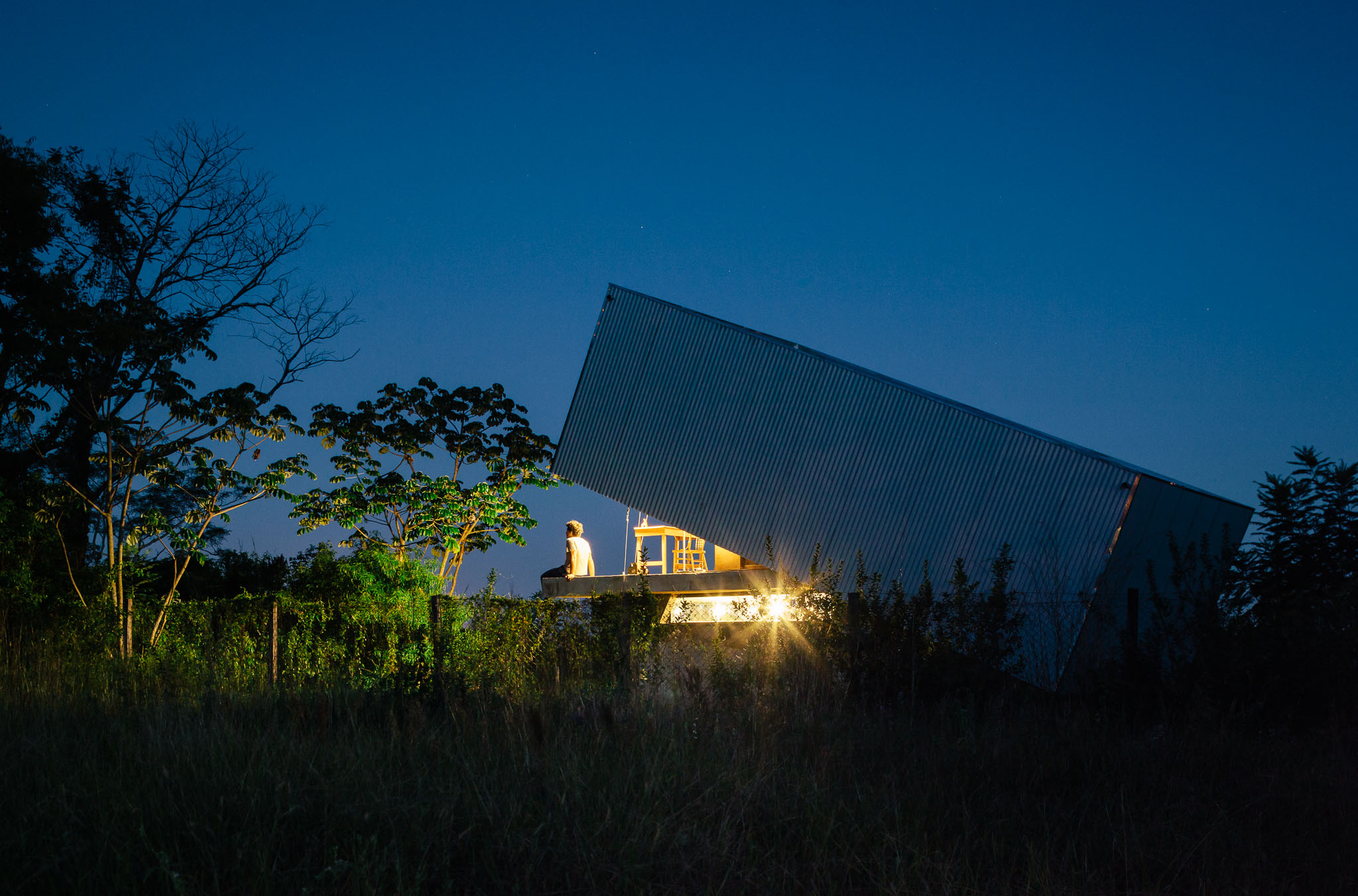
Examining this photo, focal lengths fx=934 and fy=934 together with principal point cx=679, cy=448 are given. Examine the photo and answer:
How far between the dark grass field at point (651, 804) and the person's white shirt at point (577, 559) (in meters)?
10.6

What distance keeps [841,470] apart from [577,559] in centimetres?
510

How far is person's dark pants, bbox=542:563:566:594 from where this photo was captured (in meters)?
16.2

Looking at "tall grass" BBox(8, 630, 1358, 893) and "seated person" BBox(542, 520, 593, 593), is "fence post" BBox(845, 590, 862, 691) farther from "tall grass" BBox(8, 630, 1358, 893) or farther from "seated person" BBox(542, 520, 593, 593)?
"seated person" BBox(542, 520, 593, 593)

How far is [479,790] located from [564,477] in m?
12.7

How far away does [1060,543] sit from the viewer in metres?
12.0

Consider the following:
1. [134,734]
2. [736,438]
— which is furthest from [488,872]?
[736,438]

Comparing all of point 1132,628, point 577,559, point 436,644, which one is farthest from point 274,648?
point 1132,628

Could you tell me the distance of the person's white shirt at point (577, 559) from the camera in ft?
52.7

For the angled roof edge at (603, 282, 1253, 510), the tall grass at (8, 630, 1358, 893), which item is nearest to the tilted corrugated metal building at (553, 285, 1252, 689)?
the angled roof edge at (603, 282, 1253, 510)

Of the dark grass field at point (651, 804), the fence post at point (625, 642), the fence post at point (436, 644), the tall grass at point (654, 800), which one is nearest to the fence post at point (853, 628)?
the tall grass at point (654, 800)

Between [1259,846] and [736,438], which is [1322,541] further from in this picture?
[1259,846]

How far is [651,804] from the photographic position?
3496mm

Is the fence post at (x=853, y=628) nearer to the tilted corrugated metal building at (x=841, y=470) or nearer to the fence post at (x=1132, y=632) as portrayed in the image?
the fence post at (x=1132, y=632)

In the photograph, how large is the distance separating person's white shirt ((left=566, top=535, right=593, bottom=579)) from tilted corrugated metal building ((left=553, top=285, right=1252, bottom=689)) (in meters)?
1.13
